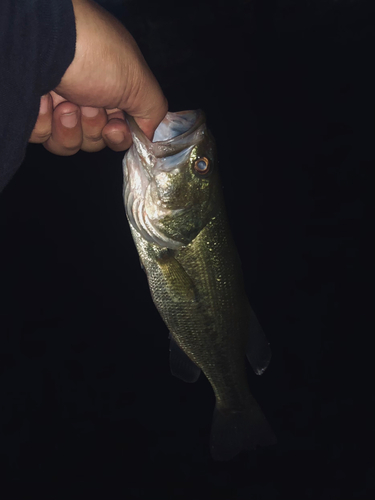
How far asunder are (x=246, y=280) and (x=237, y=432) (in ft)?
17.4

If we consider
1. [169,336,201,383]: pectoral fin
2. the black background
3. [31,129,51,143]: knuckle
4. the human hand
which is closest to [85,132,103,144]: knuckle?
the human hand

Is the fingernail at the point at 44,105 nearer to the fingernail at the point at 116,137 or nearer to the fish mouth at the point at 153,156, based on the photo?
the fingernail at the point at 116,137

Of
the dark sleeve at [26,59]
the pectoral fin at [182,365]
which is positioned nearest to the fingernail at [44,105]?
the dark sleeve at [26,59]

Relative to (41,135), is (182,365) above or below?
below

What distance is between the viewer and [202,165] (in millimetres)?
1293

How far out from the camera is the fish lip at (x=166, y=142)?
1170mm

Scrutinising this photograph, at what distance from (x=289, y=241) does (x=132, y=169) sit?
6.68m

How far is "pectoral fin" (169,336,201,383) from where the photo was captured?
5.72 feet

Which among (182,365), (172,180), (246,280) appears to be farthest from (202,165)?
(246,280)

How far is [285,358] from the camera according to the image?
23.1ft

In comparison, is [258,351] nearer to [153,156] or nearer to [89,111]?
[153,156]

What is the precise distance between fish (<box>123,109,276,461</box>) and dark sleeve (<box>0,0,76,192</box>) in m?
0.45

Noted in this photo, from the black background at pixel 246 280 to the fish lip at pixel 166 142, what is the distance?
576 centimetres

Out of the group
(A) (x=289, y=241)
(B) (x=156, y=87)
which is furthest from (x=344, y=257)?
(B) (x=156, y=87)
